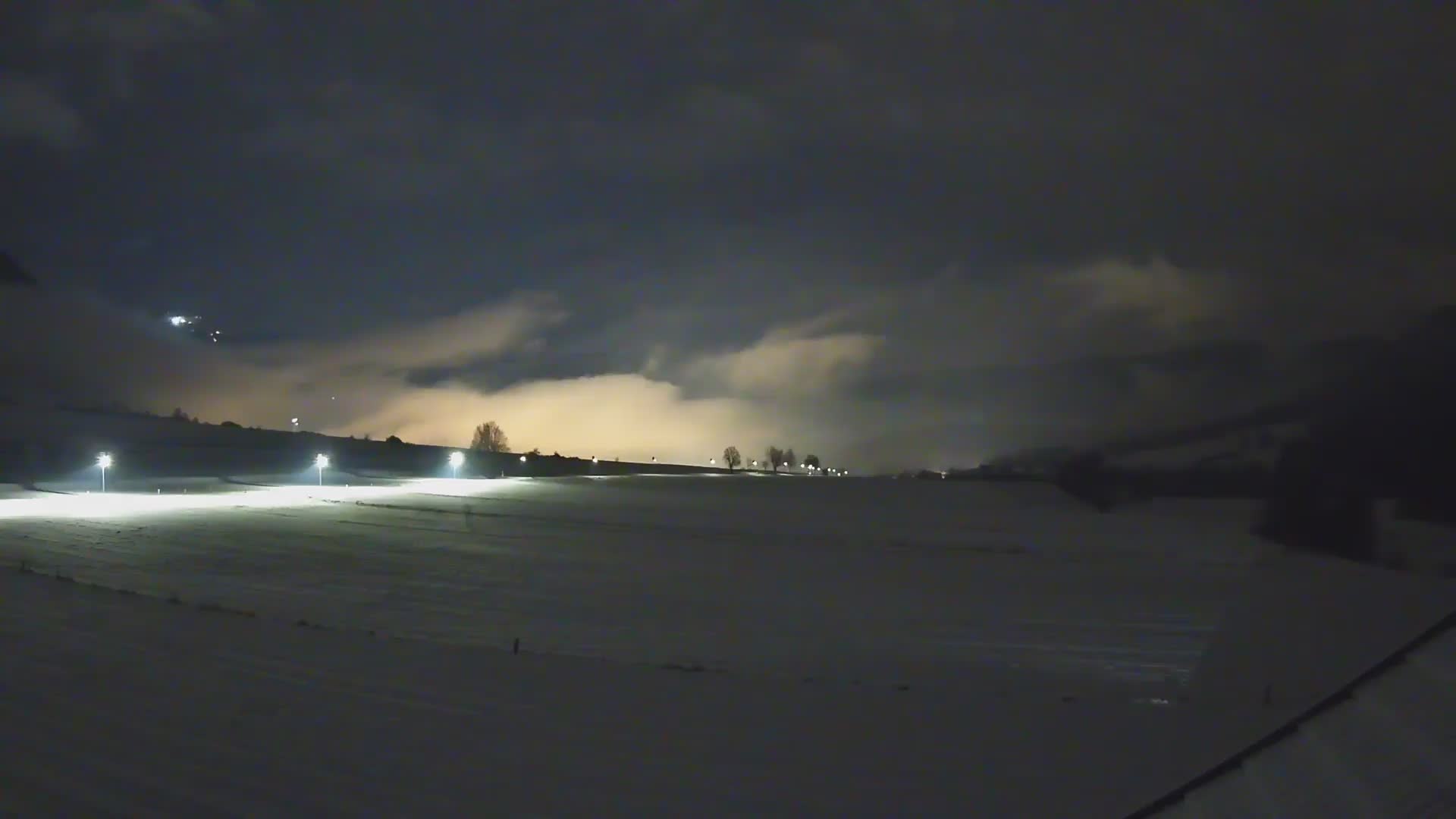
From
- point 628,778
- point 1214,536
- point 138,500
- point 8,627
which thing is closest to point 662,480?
point 138,500

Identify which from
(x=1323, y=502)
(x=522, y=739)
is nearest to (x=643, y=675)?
(x=522, y=739)

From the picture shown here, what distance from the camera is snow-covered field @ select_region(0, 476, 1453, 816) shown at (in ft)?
18.9

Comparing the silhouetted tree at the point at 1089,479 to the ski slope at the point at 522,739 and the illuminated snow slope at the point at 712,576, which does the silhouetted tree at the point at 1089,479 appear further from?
the ski slope at the point at 522,739

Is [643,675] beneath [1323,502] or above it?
beneath

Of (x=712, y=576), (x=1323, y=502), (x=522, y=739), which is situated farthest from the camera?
(x=712, y=576)

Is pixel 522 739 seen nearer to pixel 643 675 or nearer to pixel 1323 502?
pixel 643 675

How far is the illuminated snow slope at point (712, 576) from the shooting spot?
10406 millimetres

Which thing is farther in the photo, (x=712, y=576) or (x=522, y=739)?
(x=712, y=576)

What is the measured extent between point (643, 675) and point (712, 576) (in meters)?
8.06

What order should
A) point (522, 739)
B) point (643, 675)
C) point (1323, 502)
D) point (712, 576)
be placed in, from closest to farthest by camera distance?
1. point (522, 739)
2. point (643, 675)
3. point (1323, 502)
4. point (712, 576)

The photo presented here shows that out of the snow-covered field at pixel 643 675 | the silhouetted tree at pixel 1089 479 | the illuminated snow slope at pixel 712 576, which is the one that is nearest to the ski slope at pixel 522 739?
the snow-covered field at pixel 643 675

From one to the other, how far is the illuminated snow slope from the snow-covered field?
0.09 m

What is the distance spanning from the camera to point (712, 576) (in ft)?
54.4

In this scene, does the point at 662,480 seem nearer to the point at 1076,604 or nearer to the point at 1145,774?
the point at 1076,604
